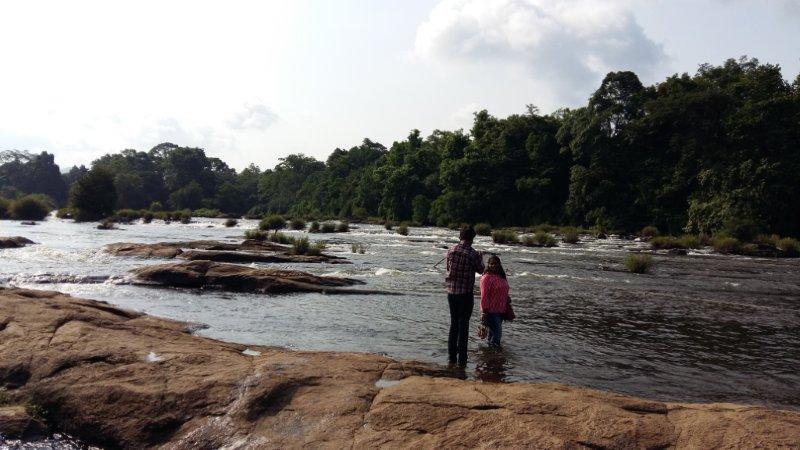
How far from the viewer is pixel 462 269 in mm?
8469

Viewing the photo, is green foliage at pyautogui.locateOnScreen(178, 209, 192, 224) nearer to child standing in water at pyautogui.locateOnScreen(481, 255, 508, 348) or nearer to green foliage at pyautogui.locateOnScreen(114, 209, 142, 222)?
green foliage at pyautogui.locateOnScreen(114, 209, 142, 222)

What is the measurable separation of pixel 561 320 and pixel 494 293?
372 cm

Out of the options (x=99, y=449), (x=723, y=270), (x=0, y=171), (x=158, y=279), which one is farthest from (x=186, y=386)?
(x=0, y=171)

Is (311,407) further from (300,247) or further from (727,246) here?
(727,246)

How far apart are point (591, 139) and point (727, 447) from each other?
183 ft

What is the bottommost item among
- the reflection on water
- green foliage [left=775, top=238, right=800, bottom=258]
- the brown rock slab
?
the reflection on water

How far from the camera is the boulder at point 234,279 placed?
625 inches

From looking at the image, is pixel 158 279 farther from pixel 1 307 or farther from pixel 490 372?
pixel 490 372

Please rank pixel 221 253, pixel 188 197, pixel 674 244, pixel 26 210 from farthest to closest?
1. pixel 188 197
2. pixel 26 210
3. pixel 674 244
4. pixel 221 253

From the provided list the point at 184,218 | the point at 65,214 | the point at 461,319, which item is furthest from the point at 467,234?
the point at 65,214

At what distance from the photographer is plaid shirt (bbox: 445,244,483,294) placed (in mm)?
8469

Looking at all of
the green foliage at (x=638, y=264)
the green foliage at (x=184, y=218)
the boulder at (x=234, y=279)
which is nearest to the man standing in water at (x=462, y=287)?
the boulder at (x=234, y=279)

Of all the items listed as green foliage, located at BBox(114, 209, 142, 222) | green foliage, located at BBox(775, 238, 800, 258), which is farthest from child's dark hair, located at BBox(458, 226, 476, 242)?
green foliage, located at BBox(114, 209, 142, 222)

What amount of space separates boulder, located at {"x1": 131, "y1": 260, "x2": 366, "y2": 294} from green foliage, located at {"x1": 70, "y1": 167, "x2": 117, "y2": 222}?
2049 inches
